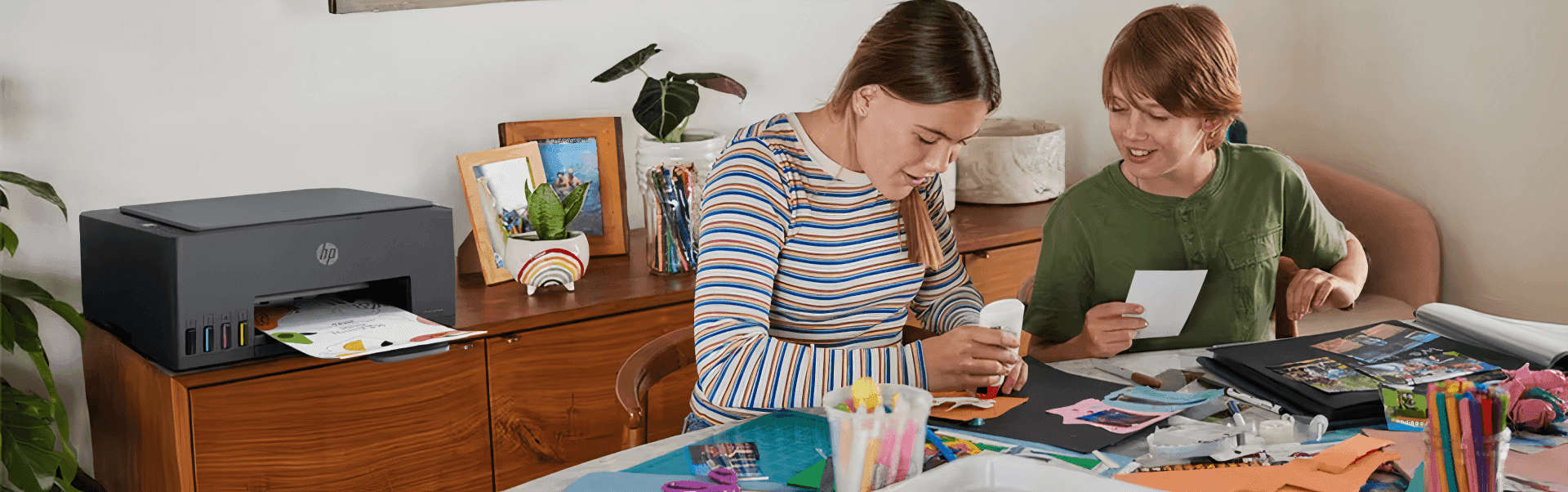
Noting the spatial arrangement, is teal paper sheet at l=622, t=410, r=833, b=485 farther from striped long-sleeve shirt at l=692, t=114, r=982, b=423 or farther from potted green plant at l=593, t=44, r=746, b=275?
potted green plant at l=593, t=44, r=746, b=275

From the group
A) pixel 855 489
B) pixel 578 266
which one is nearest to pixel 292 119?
pixel 578 266

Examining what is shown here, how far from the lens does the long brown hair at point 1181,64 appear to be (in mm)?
1692

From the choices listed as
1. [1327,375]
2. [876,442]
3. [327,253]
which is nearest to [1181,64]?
[1327,375]

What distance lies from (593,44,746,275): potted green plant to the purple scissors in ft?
3.83

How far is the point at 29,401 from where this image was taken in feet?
6.08

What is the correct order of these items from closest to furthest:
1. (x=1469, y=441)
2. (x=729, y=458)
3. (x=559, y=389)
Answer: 1. (x=1469, y=441)
2. (x=729, y=458)
3. (x=559, y=389)

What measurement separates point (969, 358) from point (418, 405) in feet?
3.52

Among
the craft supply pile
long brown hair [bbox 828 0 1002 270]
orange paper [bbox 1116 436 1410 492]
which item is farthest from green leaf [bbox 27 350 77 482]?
orange paper [bbox 1116 436 1410 492]

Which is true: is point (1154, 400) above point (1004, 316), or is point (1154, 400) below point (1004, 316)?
below

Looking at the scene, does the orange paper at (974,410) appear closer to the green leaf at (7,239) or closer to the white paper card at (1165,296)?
the white paper card at (1165,296)

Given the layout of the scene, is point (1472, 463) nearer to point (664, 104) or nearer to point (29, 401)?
point (664, 104)

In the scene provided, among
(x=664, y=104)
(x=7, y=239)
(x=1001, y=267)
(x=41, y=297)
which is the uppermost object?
(x=664, y=104)

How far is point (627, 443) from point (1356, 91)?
8.20ft

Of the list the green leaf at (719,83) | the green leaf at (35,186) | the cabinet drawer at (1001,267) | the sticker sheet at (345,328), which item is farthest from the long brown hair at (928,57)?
the green leaf at (35,186)
